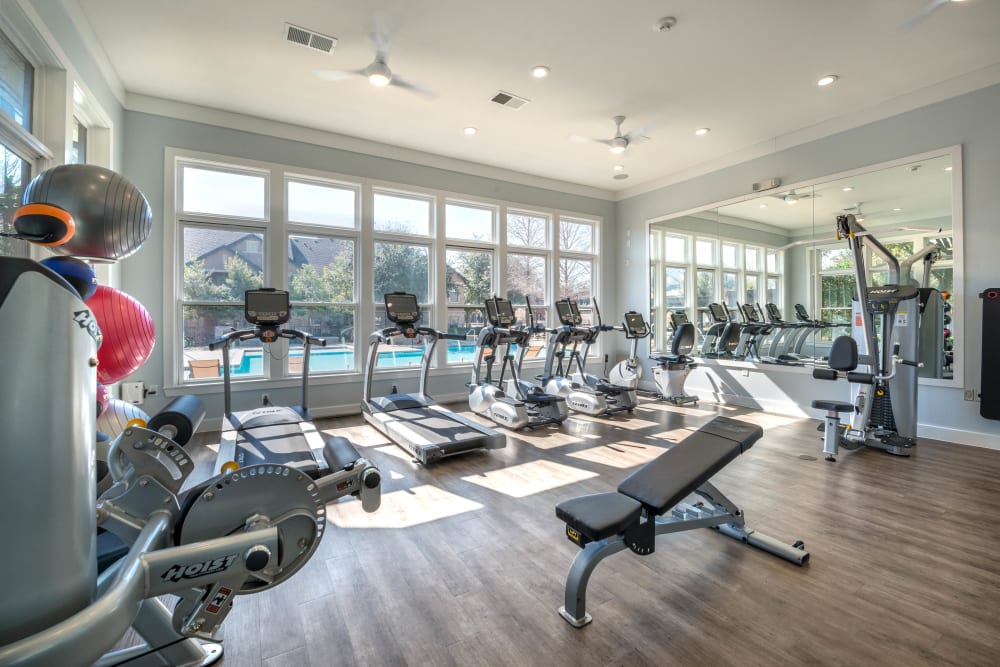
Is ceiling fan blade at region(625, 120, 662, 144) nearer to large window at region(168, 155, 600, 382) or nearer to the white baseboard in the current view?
large window at region(168, 155, 600, 382)

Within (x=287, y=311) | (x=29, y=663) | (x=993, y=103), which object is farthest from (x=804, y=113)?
(x=29, y=663)

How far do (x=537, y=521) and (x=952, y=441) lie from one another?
4.47 m

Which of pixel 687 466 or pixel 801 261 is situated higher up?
→ pixel 801 261

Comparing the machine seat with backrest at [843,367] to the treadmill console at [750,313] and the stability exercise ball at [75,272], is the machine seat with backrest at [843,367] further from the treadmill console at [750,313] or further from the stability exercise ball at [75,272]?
the stability exercise ball at [75,272]

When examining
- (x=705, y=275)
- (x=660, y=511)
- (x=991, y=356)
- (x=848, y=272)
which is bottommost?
(x=660, y=511)

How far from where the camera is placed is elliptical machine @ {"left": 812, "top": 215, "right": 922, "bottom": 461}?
4.16 meters

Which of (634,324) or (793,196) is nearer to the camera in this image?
(793,196)

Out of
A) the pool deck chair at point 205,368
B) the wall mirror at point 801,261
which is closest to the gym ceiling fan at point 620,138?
the wall mirror at point 801,261

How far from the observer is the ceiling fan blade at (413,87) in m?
4.36

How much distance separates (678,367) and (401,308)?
3987mm

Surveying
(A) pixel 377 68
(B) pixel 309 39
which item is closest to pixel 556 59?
(A) pixel 377 68

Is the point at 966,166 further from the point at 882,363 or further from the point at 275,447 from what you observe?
the point at 275,447

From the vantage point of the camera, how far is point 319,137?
5.54 m

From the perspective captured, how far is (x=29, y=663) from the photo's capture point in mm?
785
